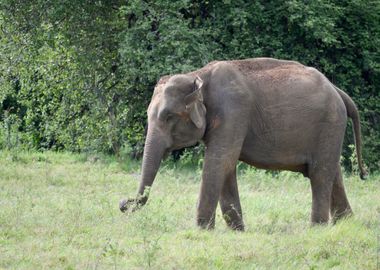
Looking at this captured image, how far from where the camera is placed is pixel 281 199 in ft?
41.0

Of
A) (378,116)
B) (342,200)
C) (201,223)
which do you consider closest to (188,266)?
(201,223)

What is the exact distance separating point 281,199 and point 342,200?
1870 millimetres

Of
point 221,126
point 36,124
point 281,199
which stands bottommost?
point 36,124

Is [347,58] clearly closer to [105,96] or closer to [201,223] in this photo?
[105,96]

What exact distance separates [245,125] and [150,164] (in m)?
1.20

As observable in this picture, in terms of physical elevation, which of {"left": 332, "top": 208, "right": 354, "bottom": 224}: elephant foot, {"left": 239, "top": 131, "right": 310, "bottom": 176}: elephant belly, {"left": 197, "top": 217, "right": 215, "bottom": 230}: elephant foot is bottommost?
{"left": 332, "top": 208, "right": 354, "bottom": 224}: elephant foot

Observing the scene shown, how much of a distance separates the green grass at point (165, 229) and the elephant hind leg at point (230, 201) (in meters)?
0.21

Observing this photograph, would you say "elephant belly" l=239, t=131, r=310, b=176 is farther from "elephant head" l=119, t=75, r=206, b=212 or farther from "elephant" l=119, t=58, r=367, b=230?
"elephant head" l=119, t=75, r=206, b=212

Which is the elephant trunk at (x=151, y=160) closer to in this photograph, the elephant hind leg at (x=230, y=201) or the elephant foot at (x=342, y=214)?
the elephant hind leg at (x=230, y=201)

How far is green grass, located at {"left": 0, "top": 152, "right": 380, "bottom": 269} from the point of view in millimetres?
7855

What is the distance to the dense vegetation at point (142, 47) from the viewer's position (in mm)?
16703

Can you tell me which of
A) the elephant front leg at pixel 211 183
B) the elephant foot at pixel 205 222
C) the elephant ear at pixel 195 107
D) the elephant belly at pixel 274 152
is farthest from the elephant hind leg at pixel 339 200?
the elephant ear at pixel 195 107

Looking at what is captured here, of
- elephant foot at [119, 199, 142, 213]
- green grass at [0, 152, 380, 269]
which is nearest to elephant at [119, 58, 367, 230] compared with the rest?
elephant foot at [119, 199, 142, 213]

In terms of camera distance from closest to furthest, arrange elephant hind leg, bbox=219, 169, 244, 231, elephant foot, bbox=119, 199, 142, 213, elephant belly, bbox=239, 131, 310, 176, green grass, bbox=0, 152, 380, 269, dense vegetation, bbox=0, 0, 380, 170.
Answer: green grass, bbox=0, 152, 380, 269
elephant foot, bbox=119, 199, 142, 213
elephant hind leg, bbox=219, 169, 244, 231
elephant belly, bbox=239, 131, 310, 176
dense vegetation, bbox=0, 0, 380, 170
